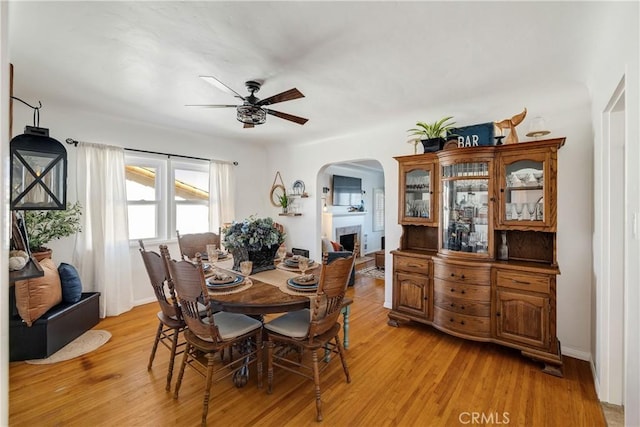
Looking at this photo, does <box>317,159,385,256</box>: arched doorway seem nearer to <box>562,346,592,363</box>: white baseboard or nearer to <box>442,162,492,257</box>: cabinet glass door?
<box>442,162,492,257</box>: cabinet glass door

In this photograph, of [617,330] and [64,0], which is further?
[617,330]

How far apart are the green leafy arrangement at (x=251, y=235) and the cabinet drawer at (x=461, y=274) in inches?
66.6

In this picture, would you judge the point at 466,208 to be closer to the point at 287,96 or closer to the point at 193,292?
the point at 287,96

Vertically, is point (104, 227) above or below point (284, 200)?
below

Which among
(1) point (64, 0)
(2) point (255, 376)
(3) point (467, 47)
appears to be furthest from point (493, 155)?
(1) point (64, 0)

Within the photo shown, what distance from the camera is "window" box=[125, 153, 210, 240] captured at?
4.05 meters

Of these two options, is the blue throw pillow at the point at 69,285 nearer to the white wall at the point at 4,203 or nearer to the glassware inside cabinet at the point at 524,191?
the white wall at the point at 4,203

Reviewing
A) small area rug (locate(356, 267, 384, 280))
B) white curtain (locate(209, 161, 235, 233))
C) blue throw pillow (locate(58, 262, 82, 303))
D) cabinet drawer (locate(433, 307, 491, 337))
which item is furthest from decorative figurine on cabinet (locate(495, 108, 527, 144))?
blue throw pillow (locate(58, 262, 82, 303))

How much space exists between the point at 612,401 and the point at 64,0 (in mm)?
4247

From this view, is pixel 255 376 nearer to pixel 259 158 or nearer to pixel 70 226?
pixel 70 226

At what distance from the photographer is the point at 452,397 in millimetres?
2129

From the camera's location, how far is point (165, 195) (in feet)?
14.0

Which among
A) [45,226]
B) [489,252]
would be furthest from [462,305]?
[45,226]

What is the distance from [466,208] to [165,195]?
3999 mm
